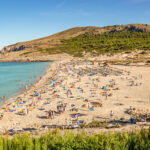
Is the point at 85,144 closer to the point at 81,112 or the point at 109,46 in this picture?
the point at 81,112

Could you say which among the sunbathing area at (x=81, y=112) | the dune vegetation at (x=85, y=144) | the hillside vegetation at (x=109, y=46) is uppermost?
the hillside vegetation at (x=109, y=46)

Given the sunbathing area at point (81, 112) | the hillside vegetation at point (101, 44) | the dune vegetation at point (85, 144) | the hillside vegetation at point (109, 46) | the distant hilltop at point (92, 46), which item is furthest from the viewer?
the distant hilltop at point (92, 46)

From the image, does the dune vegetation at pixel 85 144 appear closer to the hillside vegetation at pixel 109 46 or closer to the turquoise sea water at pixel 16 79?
the turquoise sea water at pixel 16 79

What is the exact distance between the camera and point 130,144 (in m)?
4.63

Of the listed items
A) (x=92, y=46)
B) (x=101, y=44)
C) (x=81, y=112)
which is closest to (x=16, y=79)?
(x=81, y=112)

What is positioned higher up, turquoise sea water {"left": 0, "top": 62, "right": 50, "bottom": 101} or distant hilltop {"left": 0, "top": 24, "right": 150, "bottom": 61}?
distant hilltop {"left": 0, "top": 24, "right": 150, "bottom": 61}

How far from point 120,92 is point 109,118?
804 cm

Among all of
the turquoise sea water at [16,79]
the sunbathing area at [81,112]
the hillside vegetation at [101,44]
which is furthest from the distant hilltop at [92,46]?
the sunbathing area at [81,112]

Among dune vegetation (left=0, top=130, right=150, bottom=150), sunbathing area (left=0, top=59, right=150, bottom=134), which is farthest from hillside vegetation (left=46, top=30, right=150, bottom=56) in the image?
dune vegetation (left=0, top=130, right=150, bottom=150)

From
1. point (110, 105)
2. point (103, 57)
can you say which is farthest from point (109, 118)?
point (103, 57)

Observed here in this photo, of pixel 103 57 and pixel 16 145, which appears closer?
pixel 16 145

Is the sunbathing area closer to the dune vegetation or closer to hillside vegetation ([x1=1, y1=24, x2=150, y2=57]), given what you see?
the dune vegetation

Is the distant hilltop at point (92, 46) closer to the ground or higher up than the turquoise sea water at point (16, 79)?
higher up

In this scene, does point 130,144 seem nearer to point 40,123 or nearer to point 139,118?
point 139,118
